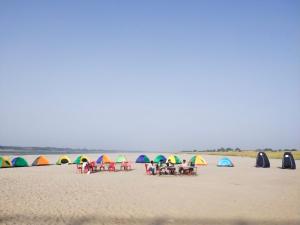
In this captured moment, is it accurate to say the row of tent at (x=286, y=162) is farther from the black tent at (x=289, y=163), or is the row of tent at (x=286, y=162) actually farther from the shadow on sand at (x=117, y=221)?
the shadow on sand at (x=117, y=221)

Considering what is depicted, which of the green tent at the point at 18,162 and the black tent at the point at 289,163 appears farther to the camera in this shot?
the green tent at the point at 18,162

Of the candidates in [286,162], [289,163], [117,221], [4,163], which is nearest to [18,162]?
[4,163]

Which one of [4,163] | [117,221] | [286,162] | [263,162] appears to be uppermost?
[286,162]

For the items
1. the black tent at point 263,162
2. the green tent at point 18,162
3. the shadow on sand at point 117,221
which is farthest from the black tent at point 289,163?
the green tent at point 18,162

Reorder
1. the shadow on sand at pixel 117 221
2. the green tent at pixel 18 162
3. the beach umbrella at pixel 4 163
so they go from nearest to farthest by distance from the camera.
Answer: the shadow on sand at pixel 117 221, the beach umbrella at pixel 4 163, the green tent at pixel 18 162

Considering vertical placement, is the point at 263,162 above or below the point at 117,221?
above

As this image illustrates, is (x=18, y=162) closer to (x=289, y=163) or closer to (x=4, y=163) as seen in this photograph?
(x=4, y=163)

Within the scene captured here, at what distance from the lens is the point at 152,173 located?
22.6 m

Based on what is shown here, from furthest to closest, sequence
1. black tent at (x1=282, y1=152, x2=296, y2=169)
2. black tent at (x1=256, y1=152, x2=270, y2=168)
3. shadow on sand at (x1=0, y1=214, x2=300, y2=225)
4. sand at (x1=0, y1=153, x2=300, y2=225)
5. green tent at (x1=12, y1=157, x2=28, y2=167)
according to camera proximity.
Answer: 1. black tent at (x1=256, y1=152, x2=270, y2=168)
2. green tent at (x1=12, y1=157, x2=28, y2=167)
3. black tent at (x1=282, y1=152, x2=296, y2=169)
4. sand at (x1=0, y1=153, x2=300, y2=225)
5. shadow on sand at (x1=0, y1=214, x2=300, y2=225)

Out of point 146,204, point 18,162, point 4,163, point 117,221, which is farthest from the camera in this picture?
point 18,162

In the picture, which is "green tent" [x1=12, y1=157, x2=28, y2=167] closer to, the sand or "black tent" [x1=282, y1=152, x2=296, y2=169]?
the sand

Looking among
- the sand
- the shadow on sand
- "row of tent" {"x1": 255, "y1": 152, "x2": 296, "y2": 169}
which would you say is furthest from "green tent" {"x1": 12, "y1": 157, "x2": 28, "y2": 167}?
"row of tent" {"x1": 255, "y1": 152, "x2": 296, "y2": 169}

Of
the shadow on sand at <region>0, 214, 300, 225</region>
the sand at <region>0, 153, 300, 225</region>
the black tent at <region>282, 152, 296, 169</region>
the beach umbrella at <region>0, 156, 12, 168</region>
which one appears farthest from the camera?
the black tent at <region>282, 152, 296, 169</region>

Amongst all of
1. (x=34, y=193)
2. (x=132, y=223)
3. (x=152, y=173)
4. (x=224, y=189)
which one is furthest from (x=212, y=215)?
(x=152, y=173)
